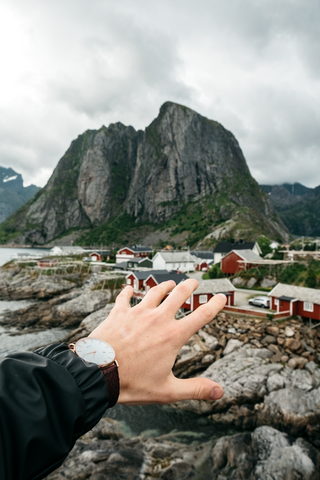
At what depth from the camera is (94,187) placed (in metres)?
153

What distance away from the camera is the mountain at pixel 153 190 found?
359 feet

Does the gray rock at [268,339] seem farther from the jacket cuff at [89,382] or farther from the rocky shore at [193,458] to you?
the jacket cuff at [89,382]

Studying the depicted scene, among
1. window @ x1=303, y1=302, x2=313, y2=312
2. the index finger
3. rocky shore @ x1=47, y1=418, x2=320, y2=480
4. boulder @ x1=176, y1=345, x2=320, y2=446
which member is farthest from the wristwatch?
window @ x1=303, y1=302, x2=313, y2=312

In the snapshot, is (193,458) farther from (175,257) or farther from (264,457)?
(175,257)

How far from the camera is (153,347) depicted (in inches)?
73.9

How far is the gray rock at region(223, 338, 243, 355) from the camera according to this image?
16.5 metres

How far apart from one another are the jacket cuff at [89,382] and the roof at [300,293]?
67.1 feet

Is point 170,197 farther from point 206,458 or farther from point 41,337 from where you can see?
point 206,458

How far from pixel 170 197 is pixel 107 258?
7148 centimetres

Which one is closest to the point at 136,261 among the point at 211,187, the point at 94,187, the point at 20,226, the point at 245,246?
the point at 245,246

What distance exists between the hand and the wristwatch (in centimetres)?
Answer: 8

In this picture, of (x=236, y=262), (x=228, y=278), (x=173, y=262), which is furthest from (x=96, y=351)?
(x=173, y=262)

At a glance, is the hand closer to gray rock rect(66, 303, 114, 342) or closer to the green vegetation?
gray rock rect(66, 303, 114, 342)

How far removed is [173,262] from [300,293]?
24229mm
